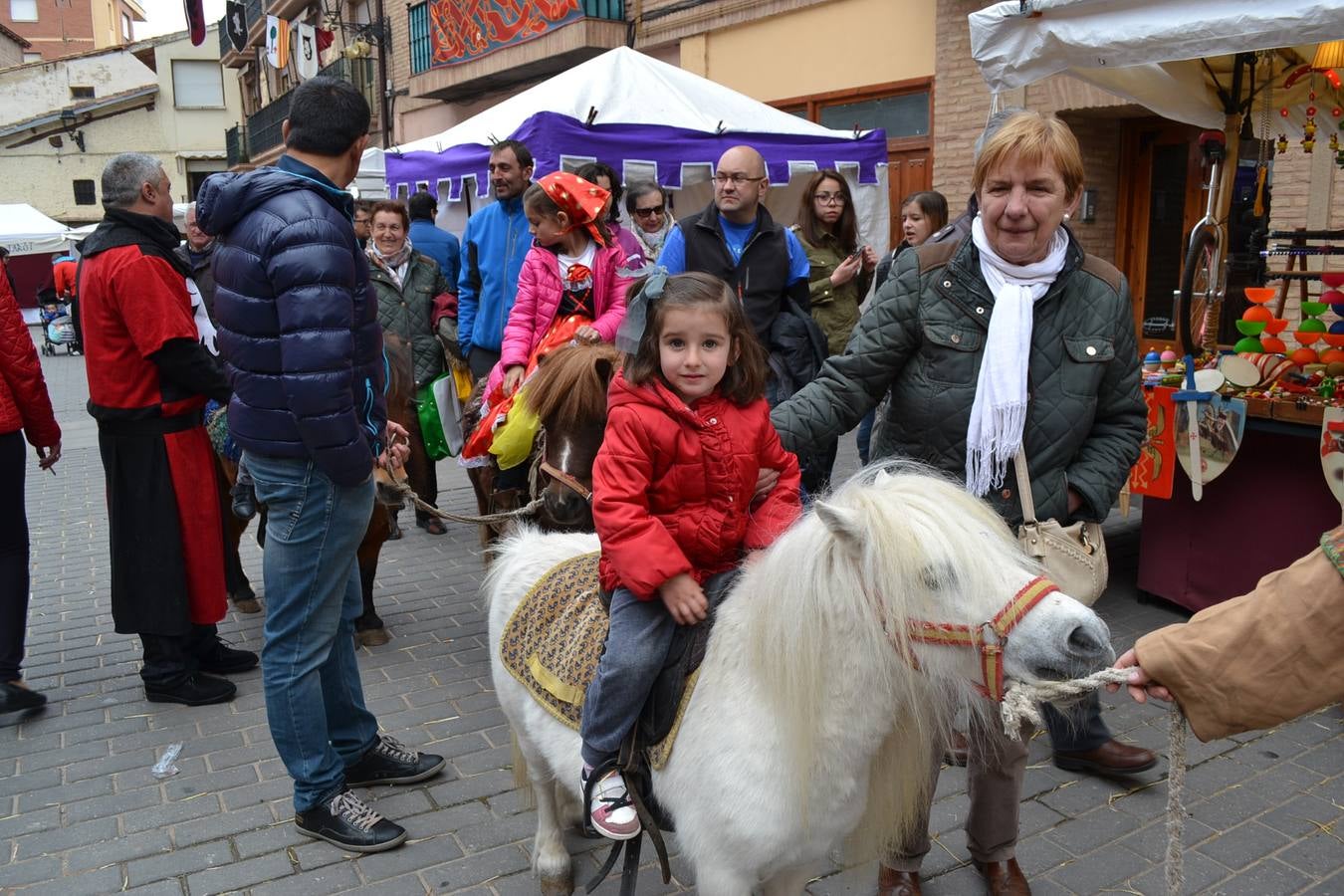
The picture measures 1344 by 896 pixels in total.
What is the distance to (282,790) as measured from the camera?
3.71 meters

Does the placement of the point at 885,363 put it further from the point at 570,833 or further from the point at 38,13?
the point at 38,13

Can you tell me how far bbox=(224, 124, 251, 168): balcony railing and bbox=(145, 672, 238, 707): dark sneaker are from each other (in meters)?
37.0

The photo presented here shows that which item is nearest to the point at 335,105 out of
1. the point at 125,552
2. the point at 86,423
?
the point at 125,552

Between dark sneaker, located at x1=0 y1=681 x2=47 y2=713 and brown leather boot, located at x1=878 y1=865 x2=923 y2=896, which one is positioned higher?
brown leather boot, located at x1=878 y1=865 x2=923 y2=896

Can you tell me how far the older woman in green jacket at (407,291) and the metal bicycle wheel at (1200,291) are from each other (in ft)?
Answer: 15.5

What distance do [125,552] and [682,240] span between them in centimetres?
301

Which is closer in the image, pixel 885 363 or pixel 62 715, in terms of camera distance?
pixel 885 363

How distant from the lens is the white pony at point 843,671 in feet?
5.99


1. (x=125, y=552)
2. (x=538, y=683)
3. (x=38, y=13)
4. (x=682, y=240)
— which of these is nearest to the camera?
(x=538, y=683)

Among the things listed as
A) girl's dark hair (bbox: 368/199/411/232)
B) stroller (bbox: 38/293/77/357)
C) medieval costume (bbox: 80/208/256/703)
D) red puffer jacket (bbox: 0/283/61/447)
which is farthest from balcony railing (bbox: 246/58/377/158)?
medieval costume (bbox: 80/208/256/703)

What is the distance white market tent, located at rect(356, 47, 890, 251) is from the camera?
24.6ft

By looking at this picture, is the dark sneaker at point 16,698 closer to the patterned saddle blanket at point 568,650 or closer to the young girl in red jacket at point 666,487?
the patterned saddle blanket at point 568,650

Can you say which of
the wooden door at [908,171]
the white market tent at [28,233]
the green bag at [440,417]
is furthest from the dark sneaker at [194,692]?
the white market tent at [28,233]

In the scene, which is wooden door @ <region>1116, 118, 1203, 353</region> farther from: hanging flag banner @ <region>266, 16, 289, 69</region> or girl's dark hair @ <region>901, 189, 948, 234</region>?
hanging flag banner @ <region>266, 16, 289, 69</region>
